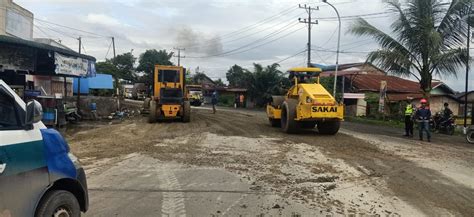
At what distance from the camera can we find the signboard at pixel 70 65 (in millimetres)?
18984

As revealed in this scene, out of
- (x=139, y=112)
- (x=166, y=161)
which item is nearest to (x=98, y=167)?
(x=166, y=161)

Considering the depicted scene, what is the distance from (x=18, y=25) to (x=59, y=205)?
27046 mm

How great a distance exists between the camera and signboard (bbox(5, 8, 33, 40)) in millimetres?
27094

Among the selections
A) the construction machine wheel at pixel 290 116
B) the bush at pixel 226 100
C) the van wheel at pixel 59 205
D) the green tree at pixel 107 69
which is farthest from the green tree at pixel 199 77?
the van wheel at pixel 59 205

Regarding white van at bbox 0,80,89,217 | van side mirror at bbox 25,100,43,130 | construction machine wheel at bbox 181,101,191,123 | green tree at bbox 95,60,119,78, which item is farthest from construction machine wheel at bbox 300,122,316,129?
green tree at bbox 95,60,119,78

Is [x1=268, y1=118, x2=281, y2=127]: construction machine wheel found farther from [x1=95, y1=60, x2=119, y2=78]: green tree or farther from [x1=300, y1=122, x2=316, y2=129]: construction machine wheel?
[x1=95, y1=60, x2=119, y2=78]: green tree

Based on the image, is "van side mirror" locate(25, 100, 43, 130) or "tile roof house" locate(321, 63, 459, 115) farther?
"tile roof house" locate(321, 63, 459, 115)

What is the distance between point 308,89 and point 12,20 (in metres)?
18.6

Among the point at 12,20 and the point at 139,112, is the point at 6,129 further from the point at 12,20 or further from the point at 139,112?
the point at 139,112

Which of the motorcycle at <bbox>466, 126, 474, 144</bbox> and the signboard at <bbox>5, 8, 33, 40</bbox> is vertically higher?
the signboard at <bbox>5, 8, 33, 40</bbox>

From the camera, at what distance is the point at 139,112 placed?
3372 centimetres

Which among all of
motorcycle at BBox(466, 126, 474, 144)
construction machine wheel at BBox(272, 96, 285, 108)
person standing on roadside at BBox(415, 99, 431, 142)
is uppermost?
construction machine wheel at BBox(272, 96, 285, 108)

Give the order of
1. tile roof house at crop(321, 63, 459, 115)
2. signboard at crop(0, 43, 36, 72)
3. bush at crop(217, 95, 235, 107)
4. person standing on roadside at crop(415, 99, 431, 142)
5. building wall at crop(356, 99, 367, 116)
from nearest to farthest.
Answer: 1. signboard at crop(0, 43, 36, 72)
2. person standing on roadside at crop(415, 99, 431, 142)
3. building wall at crop(356, 99, 367, 116)
4. tile roof house at crop(321, 63, 459, 115)
5. bush at crop(217, 95, 235, 107)

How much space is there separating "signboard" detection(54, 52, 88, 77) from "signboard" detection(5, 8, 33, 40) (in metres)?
8.11
